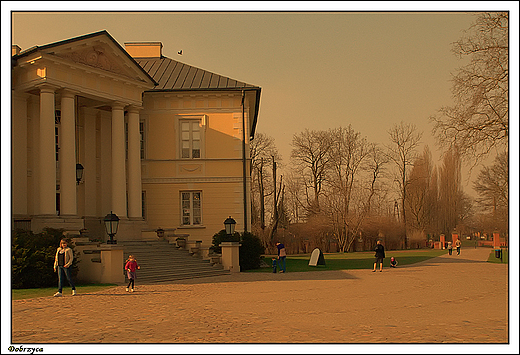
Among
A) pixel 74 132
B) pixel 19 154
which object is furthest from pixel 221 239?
pixel 19 154

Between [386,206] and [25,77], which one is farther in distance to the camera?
[386,206]

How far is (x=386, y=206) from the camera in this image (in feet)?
214

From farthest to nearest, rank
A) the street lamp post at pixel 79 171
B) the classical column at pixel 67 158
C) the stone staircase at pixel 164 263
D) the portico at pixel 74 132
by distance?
the street lamp post at pixel 79 171 < the classical column at pixel 67 158 < the portico at pixel 74 132 < the stone staircase at pixel 164 263

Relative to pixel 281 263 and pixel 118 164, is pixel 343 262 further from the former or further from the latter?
pixel 118 164

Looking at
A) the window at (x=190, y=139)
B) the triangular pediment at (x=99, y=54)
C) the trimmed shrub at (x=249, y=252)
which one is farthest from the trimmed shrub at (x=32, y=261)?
the window at (x=190, y=139)

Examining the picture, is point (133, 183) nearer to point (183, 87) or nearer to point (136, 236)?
point (136, 236)

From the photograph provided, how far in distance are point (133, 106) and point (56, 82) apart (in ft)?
16.4

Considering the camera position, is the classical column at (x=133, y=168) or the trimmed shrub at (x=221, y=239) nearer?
the trimmed shrub at (x=221, y=239)

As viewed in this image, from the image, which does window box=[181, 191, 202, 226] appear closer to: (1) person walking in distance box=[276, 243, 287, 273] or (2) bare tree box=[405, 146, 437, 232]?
(1) person walking in distance box=[276, 243, 287, 273]

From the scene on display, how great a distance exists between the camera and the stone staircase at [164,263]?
21.3 metres

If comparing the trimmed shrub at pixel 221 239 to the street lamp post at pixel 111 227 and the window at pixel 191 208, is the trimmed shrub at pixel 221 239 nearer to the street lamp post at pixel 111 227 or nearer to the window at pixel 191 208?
the window at pixel 191 208

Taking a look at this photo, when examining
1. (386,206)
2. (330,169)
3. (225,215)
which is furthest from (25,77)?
(386,206)

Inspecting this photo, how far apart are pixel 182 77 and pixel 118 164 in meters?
8.80

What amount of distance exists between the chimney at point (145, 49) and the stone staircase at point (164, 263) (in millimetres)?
15521
